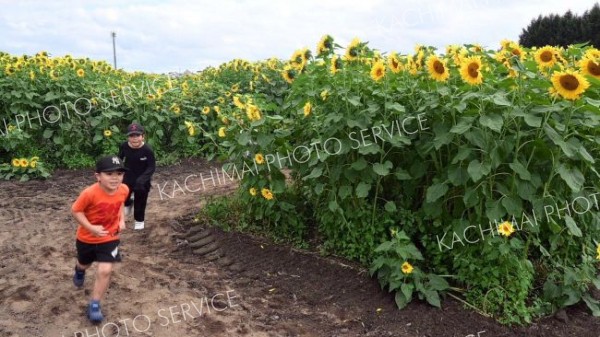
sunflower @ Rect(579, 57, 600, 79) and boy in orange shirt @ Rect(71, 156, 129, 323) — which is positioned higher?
sunflower @ Rect(579, 57, 600, 79)

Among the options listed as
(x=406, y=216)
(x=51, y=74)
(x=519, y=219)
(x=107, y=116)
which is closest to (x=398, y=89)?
(x=406, y=216)

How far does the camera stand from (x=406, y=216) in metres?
4.04

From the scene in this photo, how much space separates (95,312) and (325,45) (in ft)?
8.21

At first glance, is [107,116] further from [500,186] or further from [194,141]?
[500,186]

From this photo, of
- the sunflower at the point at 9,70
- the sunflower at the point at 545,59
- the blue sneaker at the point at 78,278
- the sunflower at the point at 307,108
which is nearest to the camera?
the sunflower at the point at 545,59

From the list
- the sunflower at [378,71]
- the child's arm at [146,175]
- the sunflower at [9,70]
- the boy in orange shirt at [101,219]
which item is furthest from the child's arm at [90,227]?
the sunflower at [9,70]

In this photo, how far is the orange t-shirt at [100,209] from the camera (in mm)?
3479

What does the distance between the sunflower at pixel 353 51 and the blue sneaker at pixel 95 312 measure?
2.43 meters

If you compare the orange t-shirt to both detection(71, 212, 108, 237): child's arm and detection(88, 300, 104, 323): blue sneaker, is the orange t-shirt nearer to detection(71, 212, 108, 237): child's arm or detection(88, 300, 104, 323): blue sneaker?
detection(71, 212, 108, 237): child's arm

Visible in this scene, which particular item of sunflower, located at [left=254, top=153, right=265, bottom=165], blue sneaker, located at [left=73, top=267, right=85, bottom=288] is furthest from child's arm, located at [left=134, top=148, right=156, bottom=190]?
blue sneaker, located at [left=73, top=267, right=85, bottom=288]

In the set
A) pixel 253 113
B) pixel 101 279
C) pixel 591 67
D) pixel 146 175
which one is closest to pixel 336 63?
pixel 253 113

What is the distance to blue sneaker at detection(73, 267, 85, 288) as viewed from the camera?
12.7 ft

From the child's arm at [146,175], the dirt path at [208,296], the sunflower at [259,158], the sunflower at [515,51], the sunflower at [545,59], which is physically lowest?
the dirt path at [208,296]

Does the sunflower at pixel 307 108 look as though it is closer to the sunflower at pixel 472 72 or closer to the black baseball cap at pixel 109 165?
the sunflower at pixel 472 72
